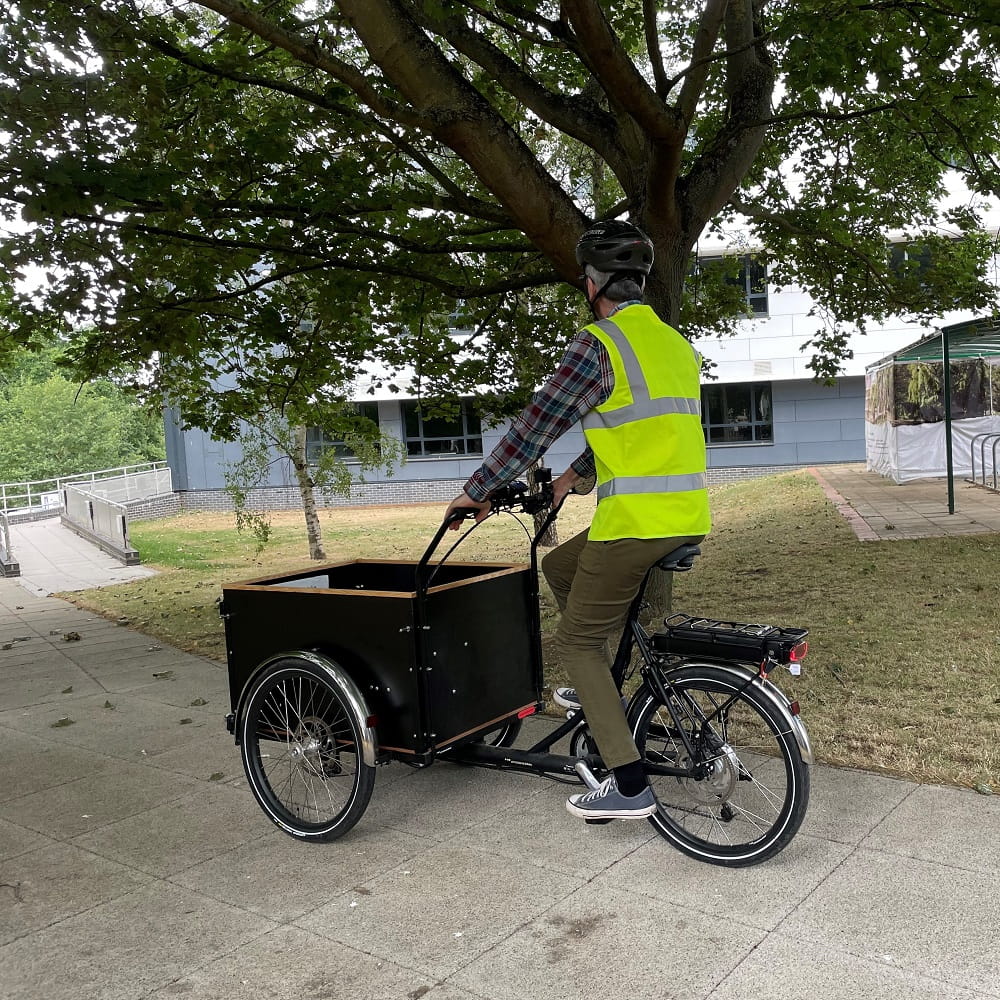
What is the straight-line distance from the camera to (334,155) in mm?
9094

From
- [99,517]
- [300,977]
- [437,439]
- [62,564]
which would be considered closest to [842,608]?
[300,977]

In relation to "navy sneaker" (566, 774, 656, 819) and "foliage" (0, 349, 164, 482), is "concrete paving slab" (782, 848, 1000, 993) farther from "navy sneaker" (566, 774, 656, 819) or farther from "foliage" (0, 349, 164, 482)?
"foliage" (0, 349, 164, 482)

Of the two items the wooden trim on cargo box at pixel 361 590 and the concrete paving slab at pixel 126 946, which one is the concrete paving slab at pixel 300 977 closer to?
the concrete paving slab at pixel 126 946

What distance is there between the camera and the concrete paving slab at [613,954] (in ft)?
8.97

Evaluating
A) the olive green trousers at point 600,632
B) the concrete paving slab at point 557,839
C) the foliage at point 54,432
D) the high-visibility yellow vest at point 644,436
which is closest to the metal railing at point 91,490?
the foliage at point 54,432

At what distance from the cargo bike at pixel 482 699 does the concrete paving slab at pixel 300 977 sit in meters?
0.74

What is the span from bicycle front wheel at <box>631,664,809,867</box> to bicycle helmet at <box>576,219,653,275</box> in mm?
1407

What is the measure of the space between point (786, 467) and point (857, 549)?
20.8 meters

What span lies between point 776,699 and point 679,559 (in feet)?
1.84

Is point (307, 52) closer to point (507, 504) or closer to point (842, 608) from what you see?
point (507, 504)

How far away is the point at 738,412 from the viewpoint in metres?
32.0

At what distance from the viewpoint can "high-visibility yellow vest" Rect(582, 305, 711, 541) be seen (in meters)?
3.25

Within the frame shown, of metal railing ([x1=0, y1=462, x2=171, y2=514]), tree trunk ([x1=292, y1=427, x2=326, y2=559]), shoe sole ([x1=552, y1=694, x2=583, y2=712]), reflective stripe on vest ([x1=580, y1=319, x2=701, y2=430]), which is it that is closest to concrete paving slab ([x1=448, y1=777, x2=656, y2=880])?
shoe sole ([x1=552, y1=694, x2=583, y2=712])

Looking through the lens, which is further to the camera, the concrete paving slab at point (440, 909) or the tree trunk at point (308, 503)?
the tree trunk at point (308, 503)
